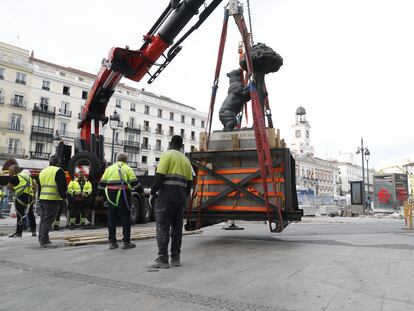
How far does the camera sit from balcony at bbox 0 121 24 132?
42.8m

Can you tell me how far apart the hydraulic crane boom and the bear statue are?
2.10 m

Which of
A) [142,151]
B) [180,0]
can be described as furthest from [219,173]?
[142,151]

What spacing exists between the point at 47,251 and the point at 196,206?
9.39ft

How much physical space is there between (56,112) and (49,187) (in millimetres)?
45144

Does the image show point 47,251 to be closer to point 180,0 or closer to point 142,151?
point 180,0

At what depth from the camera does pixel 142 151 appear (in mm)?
56625

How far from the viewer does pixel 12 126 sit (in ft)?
143

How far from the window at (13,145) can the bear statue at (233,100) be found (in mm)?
42655

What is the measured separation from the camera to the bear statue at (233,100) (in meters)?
7.86

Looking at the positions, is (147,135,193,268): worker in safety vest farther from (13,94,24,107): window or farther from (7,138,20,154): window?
(13,94,24,107): window

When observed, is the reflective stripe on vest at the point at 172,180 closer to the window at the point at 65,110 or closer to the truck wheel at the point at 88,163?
the truck wheel at the point at 88,163

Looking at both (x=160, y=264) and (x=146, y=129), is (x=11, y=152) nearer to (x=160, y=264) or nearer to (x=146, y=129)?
(x=146, y=129)

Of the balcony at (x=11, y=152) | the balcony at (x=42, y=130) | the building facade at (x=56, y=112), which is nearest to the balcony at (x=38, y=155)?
the building facade at (x=56, y=112)

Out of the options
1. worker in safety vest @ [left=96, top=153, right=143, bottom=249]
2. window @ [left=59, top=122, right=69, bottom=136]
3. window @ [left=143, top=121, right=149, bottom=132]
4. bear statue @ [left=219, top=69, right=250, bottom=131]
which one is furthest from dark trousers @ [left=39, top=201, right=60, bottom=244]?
window @ [left=143, top=121, right=149, bottom=132]
